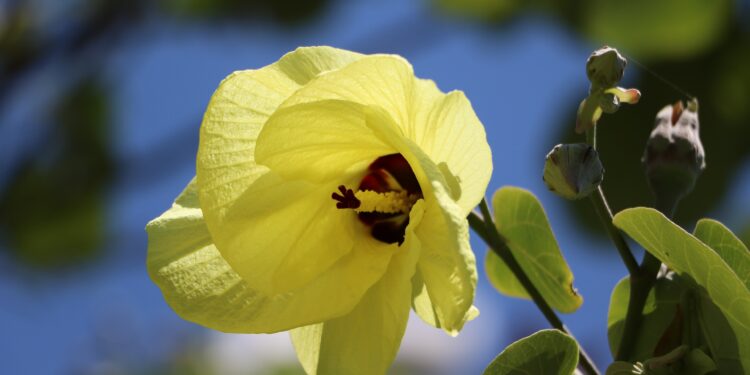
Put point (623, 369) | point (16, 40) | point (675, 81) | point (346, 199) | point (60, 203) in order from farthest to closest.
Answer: point (60, 203) < point (16, 40) < point (675, 81) < point (346, 199) < point (623, 369)

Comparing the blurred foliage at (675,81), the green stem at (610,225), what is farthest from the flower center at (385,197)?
the blurred foliage at (675,81)

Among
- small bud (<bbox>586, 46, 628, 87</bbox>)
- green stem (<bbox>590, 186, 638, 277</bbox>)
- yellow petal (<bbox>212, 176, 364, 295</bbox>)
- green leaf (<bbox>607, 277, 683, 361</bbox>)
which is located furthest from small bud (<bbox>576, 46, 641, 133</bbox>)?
yellow petal (<bbox>212, 176, 364, 295</bbox>)

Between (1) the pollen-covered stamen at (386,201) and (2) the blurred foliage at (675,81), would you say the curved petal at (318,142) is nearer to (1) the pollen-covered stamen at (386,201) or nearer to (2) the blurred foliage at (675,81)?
(1) the pollen-covered stamen at (386,201)

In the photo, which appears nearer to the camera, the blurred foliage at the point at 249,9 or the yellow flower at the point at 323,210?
the yellow flower at the point at 323,210

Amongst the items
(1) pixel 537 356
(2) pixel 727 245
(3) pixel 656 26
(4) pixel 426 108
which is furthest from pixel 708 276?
(3) pixel 656 26

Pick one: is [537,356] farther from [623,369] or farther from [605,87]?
[605,87]

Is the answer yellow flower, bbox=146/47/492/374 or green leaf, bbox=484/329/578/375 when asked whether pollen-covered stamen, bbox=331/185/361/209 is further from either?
green leaf, bbox=484/329/578/375
